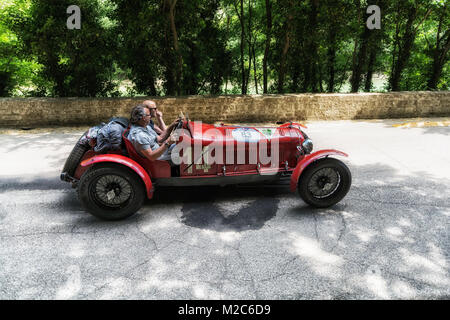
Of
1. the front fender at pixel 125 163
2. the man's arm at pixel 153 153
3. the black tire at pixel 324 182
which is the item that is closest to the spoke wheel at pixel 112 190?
the front fender at pixel 125 163

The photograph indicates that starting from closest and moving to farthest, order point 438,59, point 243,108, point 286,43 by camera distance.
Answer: point 243,108 → point 286,43 → point 438,59

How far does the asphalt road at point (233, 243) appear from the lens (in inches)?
117

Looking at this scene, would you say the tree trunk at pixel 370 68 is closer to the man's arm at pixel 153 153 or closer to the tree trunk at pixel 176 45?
the tree trunk at pixel 176 45

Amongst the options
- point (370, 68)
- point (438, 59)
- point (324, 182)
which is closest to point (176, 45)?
point (324, 182)

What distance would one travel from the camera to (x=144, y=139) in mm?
3975

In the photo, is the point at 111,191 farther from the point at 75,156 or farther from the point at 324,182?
the point at 324,182

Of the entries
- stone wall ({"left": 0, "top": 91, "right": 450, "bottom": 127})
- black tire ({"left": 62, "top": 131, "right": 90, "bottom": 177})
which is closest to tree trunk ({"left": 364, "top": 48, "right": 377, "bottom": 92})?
stone wall ({"left": 0, "top": 91, "right": 450, "bottom": 127})

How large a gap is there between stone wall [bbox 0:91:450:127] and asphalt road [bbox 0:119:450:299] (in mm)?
3232

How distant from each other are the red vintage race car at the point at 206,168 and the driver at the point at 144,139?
11 centimetres

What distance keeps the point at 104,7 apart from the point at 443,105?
35.0ft

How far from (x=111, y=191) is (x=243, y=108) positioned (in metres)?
5.84

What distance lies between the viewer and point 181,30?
378 inches

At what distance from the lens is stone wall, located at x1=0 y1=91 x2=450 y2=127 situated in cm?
840
